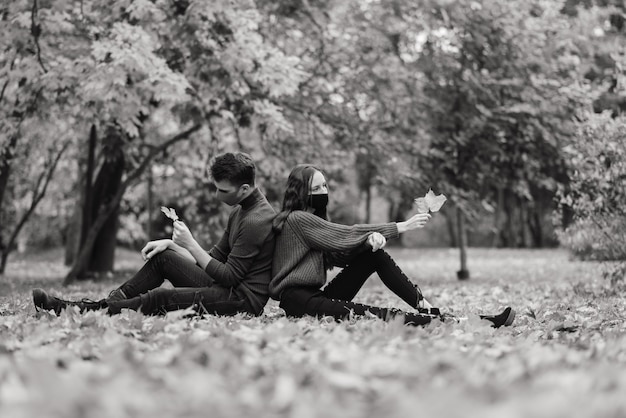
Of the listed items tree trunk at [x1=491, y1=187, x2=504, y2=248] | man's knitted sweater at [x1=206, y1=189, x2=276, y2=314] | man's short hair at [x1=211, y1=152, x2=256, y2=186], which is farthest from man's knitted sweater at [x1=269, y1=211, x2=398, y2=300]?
tree trunk at [x1=491, y1=187, x2=504, y2=248]

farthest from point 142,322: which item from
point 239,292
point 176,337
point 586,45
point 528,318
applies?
point 586,45

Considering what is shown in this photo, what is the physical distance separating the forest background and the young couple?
3.86m

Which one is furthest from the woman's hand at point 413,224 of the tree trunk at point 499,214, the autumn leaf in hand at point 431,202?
the tree trunk at point 499,214

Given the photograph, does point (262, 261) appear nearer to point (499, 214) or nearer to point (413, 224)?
point (413, 224)

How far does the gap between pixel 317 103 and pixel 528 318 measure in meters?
7.79

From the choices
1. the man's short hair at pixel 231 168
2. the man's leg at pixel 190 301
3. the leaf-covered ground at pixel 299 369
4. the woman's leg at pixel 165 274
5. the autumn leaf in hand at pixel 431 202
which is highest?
the man's short hair at pixel 231 168

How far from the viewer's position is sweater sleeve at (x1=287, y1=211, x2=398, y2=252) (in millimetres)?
5410

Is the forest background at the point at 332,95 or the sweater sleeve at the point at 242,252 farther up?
the forest background at the point at 332,95

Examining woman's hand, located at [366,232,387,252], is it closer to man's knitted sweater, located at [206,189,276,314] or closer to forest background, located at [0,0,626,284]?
man's knitted sweater, located at [206,189,276,314]

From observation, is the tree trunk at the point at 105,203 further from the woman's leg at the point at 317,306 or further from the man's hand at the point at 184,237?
the woman's leg at the point at 317,306

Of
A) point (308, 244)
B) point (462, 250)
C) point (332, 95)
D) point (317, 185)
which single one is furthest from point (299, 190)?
point (462, 250)

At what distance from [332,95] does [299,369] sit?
428 inches

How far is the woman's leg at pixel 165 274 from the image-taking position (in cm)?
562

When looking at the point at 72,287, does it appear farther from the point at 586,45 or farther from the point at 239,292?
the point at 586,45
